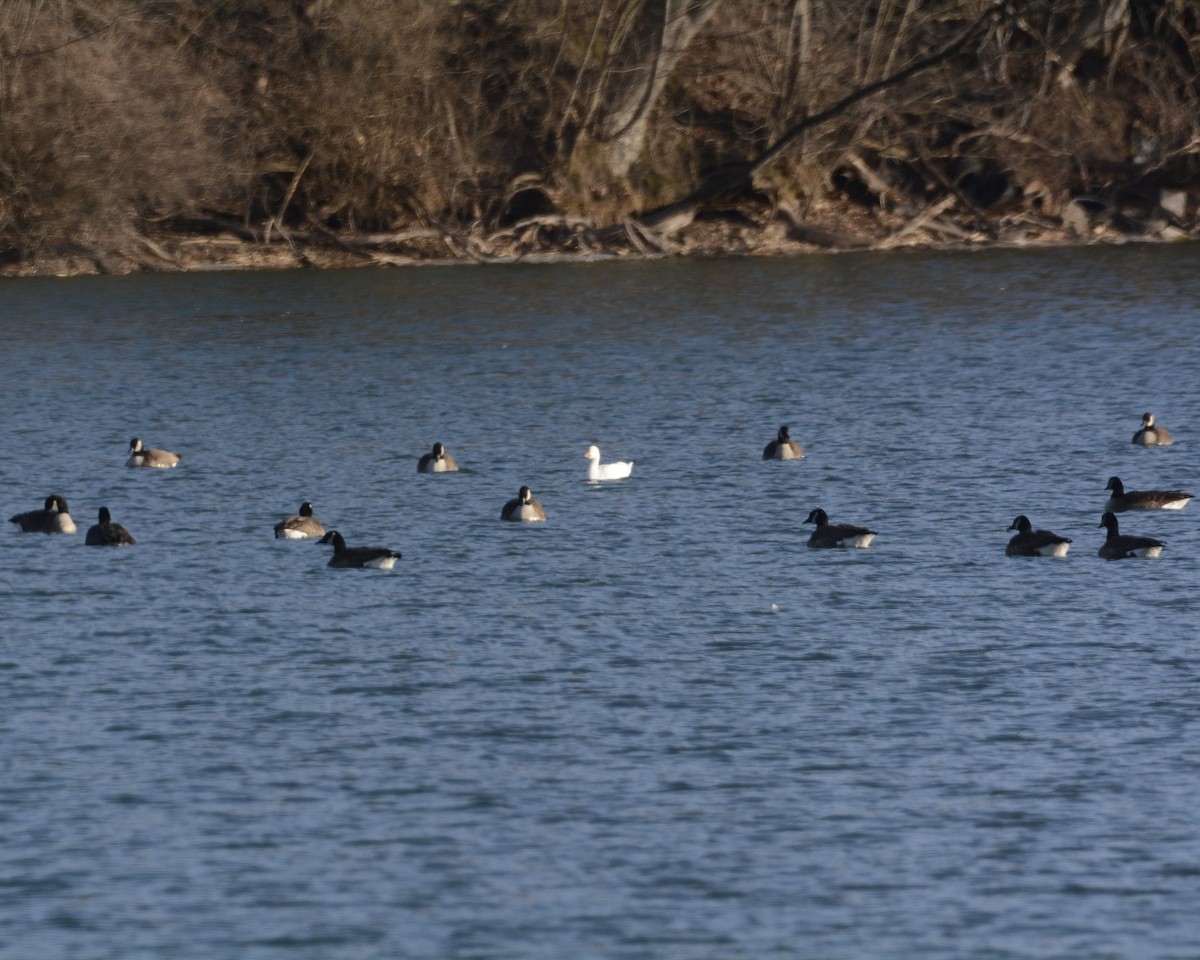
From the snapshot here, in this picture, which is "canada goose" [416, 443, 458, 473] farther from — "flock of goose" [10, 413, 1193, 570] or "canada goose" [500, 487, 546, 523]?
"canada goose" [500, 487, 546, 523]

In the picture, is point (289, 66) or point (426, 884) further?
point (289, 66)

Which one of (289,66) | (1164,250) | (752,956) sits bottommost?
(752,956)

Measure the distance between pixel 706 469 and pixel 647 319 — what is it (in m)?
16.5

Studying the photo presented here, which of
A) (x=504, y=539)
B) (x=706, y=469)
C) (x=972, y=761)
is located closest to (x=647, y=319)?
(x=706, y=469)

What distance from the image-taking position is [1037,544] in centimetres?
2156

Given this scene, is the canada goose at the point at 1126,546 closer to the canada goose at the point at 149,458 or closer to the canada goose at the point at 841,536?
the canada goose at the point at 841,536

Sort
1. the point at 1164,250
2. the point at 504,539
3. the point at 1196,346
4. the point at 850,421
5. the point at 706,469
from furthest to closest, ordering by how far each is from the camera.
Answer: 1. the point at 1164,250
2. the point at 1196,346
3. the point at 850,421
4. the point at 706,469
5. the point at 504,539

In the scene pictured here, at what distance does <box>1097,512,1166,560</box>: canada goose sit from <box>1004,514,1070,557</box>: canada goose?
427 millimetres

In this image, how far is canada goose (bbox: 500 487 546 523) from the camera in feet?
78.8

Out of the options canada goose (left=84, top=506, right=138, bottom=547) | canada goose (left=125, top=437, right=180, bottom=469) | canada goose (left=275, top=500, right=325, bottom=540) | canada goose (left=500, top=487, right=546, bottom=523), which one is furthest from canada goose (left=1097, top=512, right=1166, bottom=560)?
canada goose (left=125, top=437, right=180, bottom=469)

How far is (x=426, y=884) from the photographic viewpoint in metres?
12.4

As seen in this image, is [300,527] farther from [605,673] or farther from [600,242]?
[600,242]

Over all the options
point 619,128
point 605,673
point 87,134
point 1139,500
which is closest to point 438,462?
point 1139,500

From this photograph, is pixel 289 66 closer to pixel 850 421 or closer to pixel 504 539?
pixel 850 421
